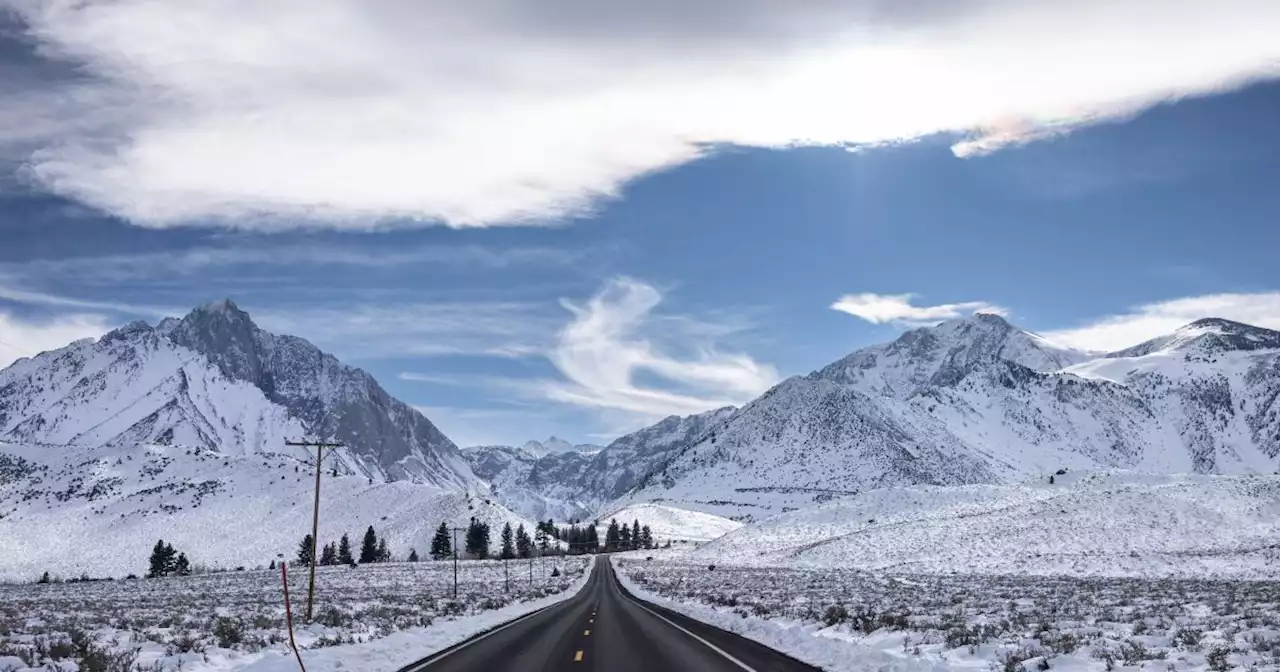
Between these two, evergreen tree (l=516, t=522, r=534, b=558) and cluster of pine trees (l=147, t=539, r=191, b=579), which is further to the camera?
evergreen tree (l=516, t=522, r=534, b=558)

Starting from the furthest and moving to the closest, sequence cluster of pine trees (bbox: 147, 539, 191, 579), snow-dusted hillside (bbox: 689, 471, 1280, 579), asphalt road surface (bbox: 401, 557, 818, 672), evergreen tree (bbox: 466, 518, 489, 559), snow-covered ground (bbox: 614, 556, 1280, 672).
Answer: evergreen tree (bbox: 466, 518, 489, 559), cluster of pine trees (bbox: 147, 539, 191, 579), snow-dusted hillside (bbox: 689, 471, 1280, 579), asphalt road surface (bbox: 401, 557, 818, 672), snow-covered ground (bbox: 614, 556, 1280, 672)

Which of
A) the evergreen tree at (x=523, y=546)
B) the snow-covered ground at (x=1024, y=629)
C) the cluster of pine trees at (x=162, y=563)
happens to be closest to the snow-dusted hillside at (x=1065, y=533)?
the snow-covered ground at (x=1024, y=629)

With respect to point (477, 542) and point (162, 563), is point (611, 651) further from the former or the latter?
point (477, 542)

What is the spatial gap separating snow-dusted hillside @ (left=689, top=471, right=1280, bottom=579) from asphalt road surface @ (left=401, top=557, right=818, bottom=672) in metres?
43.5

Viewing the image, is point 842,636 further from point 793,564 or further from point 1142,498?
point 1142,498

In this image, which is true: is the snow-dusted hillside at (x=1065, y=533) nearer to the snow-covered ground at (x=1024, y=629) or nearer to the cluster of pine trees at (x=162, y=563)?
the snow-covered ground at (x=1024, y=629)

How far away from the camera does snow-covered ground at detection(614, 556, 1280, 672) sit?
15.5 m

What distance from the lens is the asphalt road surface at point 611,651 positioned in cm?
1708

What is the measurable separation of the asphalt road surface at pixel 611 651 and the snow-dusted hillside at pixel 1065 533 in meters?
43.5

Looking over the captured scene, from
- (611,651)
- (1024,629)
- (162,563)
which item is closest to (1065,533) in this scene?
(1024,629)

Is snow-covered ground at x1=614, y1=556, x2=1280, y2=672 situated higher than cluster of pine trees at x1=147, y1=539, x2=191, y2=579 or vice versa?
snow-covered ground at x1=614, y1=556, x2=1280, y2=672

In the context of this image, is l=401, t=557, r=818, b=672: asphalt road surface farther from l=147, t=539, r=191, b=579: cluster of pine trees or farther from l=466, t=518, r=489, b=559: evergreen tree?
l=466, t=518, r=489, b=559: evergreen tree

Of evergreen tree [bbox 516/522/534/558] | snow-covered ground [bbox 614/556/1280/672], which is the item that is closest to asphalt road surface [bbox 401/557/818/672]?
snow-covered ground [bbox 614/556/1280/672]

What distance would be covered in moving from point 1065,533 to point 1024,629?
249ft
